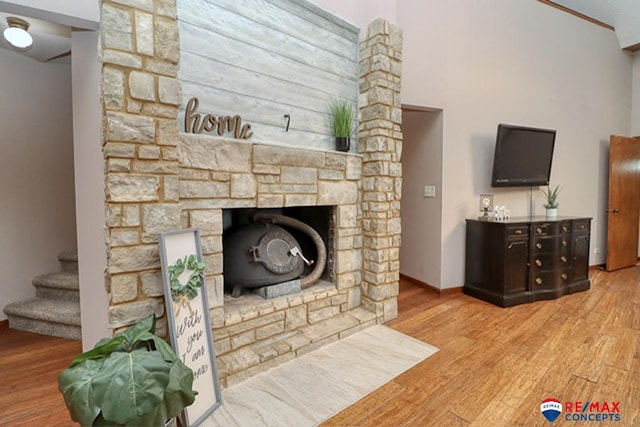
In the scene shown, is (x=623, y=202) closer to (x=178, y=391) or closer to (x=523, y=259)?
(x=523, y=259)

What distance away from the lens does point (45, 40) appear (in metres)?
2.41

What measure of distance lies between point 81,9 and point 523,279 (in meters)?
4.04

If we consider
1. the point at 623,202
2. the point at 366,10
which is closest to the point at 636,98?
the point at 623,202

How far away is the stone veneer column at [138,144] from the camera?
4.58 ft

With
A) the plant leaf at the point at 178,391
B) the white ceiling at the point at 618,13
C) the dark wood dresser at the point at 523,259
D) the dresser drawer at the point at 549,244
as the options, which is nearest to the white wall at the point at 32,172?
the plant leaf at the point at 178,391

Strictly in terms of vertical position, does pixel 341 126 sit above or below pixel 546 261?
above

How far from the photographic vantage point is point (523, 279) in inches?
123

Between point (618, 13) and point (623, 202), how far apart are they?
8.39 feet

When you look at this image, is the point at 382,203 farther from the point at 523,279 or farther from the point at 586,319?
the point at 586,319

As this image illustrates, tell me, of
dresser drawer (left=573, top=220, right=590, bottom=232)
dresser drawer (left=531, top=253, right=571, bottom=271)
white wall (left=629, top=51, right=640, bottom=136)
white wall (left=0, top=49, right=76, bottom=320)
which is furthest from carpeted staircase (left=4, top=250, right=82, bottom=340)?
white wall (left=629, top=51, right=640, bottom=136)

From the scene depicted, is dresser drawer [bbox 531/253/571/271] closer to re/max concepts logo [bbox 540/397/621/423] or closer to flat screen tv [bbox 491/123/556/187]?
flat screen tv [bbox 491/123/556/187]

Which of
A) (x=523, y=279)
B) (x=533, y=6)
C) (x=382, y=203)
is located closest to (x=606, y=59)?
(x=533, y=6)

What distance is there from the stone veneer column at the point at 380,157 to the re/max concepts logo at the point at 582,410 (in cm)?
125

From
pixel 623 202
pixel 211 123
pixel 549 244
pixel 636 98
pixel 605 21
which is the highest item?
pixel 605 21
